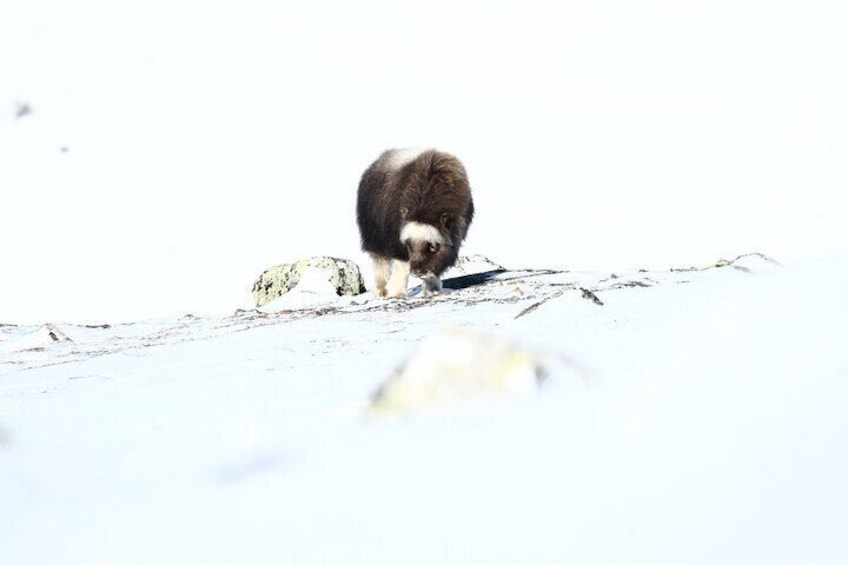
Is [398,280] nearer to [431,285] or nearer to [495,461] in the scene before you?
[431,285]

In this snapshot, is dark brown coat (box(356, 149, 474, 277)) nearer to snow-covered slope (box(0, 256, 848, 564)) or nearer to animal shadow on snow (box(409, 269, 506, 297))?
animal shadow on snow (box(409, 269, 506, 297))

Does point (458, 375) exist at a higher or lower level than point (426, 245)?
lower

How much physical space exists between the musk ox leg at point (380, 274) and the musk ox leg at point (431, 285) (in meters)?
1.15

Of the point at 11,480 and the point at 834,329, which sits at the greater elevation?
the point at 834,329

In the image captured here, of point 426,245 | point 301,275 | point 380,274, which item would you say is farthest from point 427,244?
point 301,275

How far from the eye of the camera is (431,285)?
1098 centimetres

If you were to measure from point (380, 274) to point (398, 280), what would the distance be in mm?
806

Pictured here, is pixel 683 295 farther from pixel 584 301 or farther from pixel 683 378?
pixel 683 378

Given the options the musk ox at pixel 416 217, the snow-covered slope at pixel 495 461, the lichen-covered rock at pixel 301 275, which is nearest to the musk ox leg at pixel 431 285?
the musk ox at pixel 416 217

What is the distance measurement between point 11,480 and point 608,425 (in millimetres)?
1984

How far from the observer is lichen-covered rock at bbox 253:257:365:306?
1385 centimetres

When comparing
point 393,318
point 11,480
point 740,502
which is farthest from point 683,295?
point 11,480

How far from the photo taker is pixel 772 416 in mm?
3000

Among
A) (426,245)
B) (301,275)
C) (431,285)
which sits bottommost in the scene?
(431,285)
